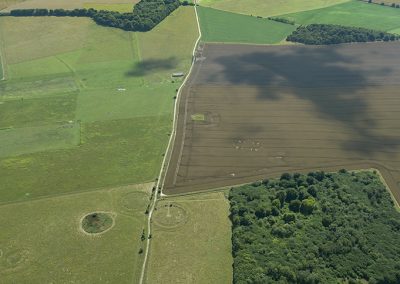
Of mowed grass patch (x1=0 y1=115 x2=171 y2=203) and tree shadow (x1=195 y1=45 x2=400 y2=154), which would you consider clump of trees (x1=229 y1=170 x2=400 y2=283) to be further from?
mowed grass patch (x1=0 y1=115 x2=171 y2=203)

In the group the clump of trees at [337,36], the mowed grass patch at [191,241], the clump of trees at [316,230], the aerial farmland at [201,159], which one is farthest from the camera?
the clump of trees at [337,36]

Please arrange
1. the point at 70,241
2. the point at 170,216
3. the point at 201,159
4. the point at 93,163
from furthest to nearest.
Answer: the point at 201,159, the point at 93,163, the point at 170,216, the point at 70,241

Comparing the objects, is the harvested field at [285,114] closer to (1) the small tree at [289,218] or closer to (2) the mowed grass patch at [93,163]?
(2) the mowed grass patch at [93,163]

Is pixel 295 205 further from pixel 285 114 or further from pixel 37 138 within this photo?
pixel 37 138

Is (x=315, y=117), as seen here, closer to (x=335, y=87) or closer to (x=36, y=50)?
(x=335, y=87)

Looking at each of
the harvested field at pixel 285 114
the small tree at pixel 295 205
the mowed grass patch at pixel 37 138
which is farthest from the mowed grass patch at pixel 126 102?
the small tree at pixel 295 205

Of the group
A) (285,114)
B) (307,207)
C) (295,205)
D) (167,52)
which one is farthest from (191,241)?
(167,52)
